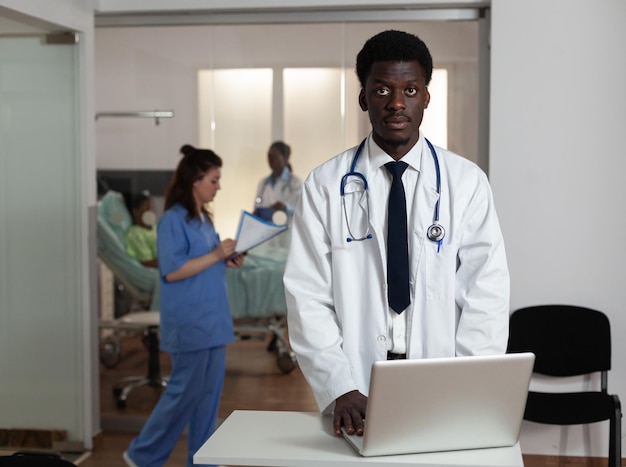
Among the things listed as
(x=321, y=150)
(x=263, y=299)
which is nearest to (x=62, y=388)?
(x=263, y=299)

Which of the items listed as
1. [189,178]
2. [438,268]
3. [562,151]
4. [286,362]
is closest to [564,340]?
[562,151]

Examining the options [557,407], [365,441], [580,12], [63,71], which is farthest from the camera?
[63,71]

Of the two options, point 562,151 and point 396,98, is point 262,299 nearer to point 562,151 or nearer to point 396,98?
point 562,151

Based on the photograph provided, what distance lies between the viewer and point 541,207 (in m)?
3.81

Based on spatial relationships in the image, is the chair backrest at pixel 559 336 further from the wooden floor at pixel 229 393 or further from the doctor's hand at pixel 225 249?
the doctor's hand at pixel 225 249

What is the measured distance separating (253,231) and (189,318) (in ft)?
1.57

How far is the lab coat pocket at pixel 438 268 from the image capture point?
2076 millimetres

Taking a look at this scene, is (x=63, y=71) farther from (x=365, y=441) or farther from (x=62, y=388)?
(x=365, y=441)

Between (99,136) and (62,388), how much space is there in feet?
4.00

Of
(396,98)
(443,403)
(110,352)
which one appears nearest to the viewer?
(443,403)

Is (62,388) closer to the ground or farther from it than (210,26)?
closer to the ground

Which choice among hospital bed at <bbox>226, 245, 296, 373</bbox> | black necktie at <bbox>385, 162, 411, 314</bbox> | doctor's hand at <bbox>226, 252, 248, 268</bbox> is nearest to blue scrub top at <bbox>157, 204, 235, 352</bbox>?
doctor's hand at <bbox>226, 252, 248, 268</bbox>

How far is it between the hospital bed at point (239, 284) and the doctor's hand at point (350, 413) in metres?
2.15

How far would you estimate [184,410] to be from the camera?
A: 3.47 metres
